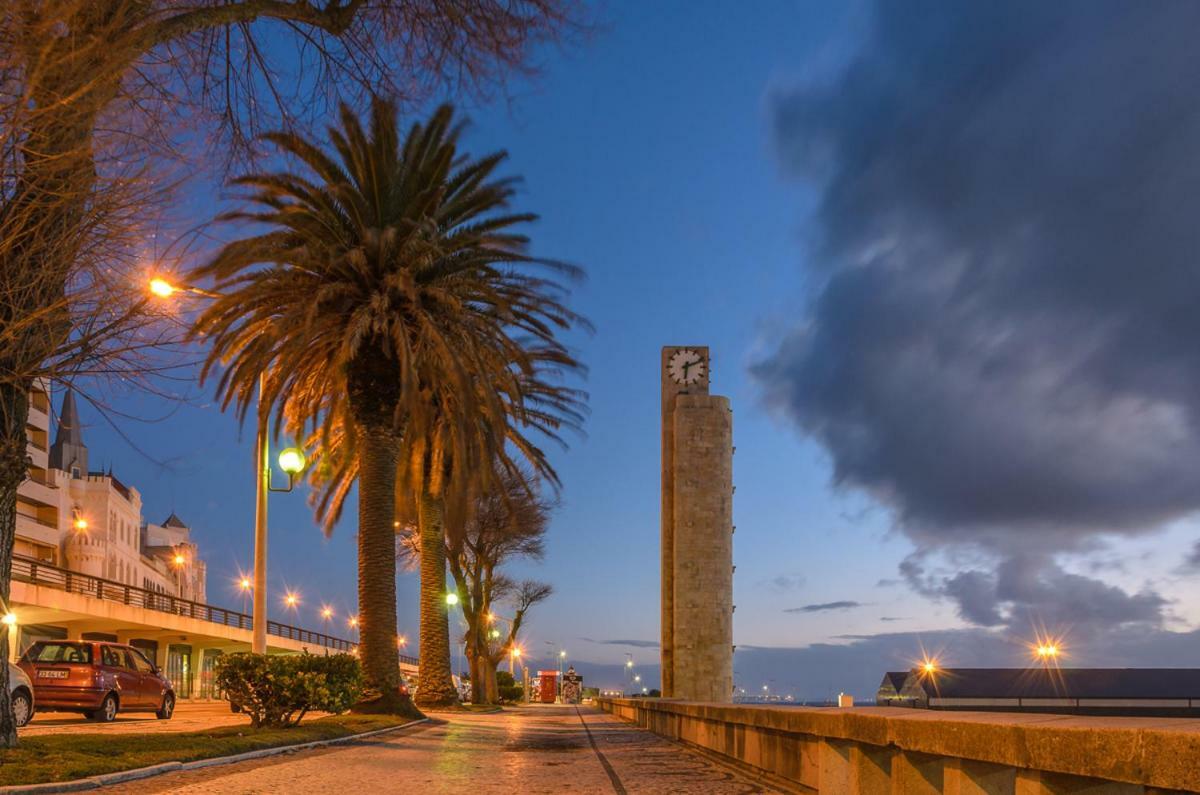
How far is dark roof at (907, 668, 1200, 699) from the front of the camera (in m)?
39.1

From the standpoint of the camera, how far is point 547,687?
87.5m

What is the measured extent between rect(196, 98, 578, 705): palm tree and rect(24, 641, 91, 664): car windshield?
5571mm

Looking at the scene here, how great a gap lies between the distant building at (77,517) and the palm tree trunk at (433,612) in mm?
39338

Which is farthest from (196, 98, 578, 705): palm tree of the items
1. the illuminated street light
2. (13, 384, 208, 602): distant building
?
(13, 384, 208, 602): distant building

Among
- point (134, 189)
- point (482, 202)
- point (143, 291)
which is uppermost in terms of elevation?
point (482, 202)

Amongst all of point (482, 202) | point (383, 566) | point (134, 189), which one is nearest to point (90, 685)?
point (383, 566)

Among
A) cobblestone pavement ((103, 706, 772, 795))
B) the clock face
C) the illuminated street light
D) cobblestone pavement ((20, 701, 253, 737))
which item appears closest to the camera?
the illuminated street light

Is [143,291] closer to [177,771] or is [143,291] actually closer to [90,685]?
[177,771]

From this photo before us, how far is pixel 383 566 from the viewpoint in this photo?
22734 millimetres

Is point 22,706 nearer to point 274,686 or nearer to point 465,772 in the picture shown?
point 274,686

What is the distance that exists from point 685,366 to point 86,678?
35097 millimetres

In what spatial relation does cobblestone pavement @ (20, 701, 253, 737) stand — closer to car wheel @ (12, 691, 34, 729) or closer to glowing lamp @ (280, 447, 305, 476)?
car wheel @ (12, 691, 34, 729)

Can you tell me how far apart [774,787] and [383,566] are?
47.4ft

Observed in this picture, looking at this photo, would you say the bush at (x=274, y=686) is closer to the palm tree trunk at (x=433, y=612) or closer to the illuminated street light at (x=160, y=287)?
the illuminated street light at (x=160, y=287)
